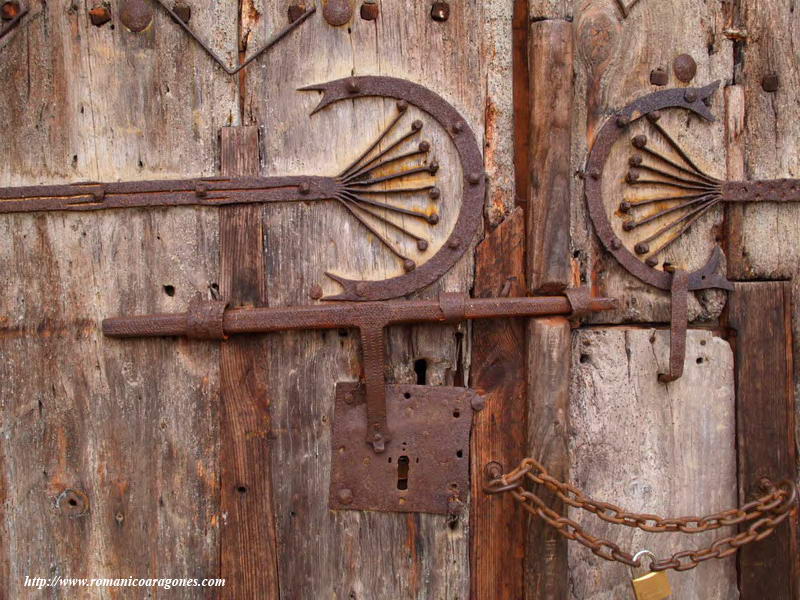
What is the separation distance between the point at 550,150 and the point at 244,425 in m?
1.00

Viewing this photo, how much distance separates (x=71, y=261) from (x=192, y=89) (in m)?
0.54

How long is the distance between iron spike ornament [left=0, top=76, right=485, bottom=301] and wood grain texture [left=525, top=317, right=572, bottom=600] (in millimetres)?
313

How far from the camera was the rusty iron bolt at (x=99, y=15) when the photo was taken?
1.44m

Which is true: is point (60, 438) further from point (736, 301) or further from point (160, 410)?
point (736, 301)

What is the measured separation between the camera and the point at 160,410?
1.45 metres

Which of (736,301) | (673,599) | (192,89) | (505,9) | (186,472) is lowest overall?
(673,599)

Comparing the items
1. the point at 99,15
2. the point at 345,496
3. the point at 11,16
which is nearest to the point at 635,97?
the point at 345,496

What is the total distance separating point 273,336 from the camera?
4.76 ft

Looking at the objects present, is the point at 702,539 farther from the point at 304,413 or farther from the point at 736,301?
the point at 304,413

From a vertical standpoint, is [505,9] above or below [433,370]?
above

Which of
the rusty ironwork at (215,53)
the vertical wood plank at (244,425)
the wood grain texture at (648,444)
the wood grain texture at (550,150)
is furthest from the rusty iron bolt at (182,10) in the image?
the wood grain texture at (648,444)

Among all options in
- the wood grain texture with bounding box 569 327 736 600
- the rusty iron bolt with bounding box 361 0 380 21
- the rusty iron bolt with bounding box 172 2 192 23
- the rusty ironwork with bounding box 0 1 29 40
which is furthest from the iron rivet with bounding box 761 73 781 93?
the rusty ironwork with bounding box 0 1 29 40

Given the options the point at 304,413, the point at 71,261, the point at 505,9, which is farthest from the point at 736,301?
the point at 71,261

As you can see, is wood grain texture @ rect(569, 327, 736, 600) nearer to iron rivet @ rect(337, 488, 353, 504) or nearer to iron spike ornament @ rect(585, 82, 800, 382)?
iron spike ornament @ rect(585, 82, 800, 382)
